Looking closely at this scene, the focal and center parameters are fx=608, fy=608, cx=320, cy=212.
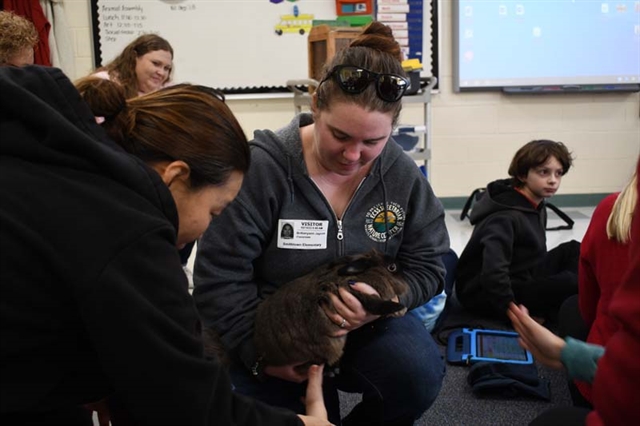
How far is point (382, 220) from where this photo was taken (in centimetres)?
170

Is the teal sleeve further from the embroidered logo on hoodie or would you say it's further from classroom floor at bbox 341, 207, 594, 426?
classroom floor at bbox 341, 207, 594, 426

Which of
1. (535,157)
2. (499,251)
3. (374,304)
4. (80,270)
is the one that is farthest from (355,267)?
(535,157)

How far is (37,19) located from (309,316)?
13.3ft

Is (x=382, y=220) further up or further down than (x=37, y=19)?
further down

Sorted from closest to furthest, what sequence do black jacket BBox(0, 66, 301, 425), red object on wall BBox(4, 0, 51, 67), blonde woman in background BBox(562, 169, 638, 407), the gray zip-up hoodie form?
black jacket BBox(0, 66, 301, 425), blonde woman in background BBox(562, 169, 638, 407), the gray zip-up hoodie, red object on wall BBox(4, 0, 51, 67)

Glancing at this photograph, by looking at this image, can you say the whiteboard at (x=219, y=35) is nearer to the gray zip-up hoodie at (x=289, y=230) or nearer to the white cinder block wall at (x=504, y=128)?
the white cinder block wall at (x=504, y=128)

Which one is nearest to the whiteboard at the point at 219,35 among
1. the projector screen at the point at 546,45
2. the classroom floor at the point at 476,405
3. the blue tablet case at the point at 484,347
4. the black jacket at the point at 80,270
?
the projector screen at the point at 546,45

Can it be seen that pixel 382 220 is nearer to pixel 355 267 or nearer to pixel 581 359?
pixel 355 267

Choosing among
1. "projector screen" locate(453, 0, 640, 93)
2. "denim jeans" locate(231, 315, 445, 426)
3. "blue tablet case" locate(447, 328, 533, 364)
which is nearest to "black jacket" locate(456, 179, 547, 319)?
"blue tablet case" locate(447, 328, 533, 364)

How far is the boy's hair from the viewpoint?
2.82 m

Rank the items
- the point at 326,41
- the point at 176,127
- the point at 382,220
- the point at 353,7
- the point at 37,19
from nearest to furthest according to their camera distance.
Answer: the point at 176,127 → the point at 382,220 → the point at 326,41 → the point at 37,19 → the point at 353,7

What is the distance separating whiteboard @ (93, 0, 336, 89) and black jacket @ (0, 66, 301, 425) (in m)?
4.12

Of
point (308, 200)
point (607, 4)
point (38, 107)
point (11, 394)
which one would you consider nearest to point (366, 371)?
point (308, 200)

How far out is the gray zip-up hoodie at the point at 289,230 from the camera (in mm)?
1588
